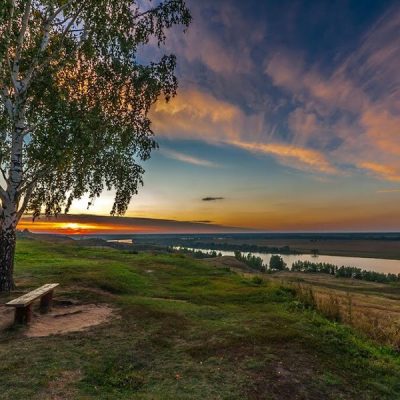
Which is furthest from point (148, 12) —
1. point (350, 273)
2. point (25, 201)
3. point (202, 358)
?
point (350, 273)

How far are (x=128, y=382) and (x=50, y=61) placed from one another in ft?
Result: 46.1

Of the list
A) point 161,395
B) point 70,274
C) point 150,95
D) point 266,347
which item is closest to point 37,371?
point 161,395

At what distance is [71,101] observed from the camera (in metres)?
14.9

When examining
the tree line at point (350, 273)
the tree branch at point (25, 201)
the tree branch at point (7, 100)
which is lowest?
the tree line at point (350, 273)

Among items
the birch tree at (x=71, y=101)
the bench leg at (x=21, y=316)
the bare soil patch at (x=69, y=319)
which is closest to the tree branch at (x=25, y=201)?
the birch tree at (x=71, y=101)

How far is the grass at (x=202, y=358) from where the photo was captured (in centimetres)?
629

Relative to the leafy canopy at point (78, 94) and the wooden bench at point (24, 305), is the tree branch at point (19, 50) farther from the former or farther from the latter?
the wooden bench at point (24, 305)

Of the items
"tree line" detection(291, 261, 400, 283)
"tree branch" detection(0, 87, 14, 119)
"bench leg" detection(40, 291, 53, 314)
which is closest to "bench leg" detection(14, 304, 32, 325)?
"bench leg" detection(40, 291, 53, 314)

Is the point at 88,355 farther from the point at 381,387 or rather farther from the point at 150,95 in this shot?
the point at 150,95

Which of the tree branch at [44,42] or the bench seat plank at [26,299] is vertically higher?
the tree branch at [44,42]

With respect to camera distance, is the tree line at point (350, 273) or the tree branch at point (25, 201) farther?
the tree line at point (350, 273)

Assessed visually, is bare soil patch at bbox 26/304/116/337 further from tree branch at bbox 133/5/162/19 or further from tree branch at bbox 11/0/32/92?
tree branch at bbox 133/5/162/19

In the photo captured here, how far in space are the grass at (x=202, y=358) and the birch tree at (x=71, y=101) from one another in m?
5.38

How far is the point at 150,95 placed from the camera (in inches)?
669
